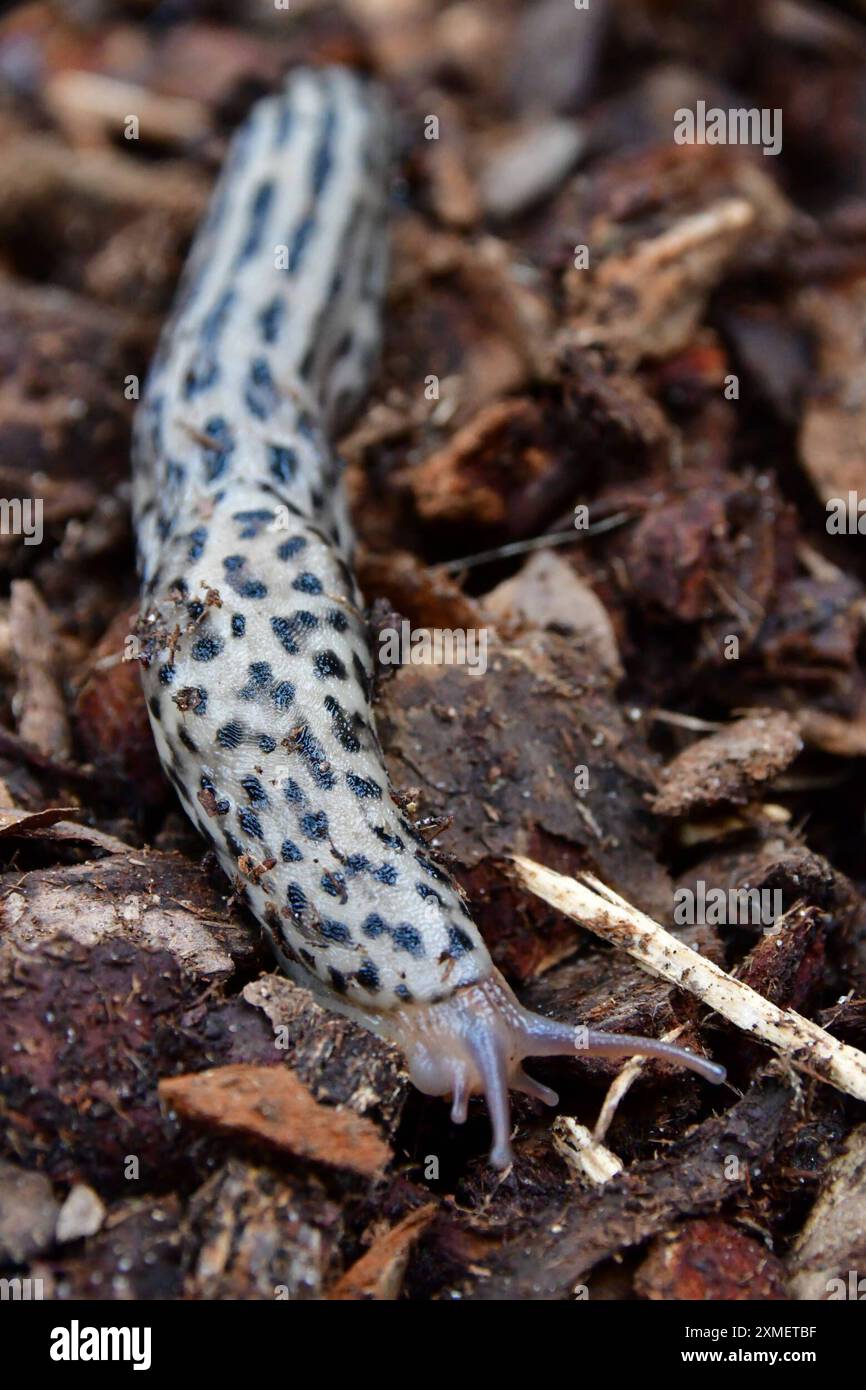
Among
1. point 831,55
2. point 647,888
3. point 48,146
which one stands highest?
point 831,55

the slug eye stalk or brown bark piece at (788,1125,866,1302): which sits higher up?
the slug eye stalk

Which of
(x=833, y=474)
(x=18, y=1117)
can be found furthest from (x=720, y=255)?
(x=18, y=1117)

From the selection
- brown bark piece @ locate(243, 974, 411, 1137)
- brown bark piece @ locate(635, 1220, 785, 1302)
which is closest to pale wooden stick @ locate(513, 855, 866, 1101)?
brown bark piece @ locate(635, 1220, 785, 1302)

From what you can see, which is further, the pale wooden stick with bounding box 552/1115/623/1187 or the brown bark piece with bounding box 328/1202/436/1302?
the pale wooden stick with bounding box 552/1115/623/1187

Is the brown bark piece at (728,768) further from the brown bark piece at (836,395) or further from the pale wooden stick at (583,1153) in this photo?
the brown bark piece at (836,395)

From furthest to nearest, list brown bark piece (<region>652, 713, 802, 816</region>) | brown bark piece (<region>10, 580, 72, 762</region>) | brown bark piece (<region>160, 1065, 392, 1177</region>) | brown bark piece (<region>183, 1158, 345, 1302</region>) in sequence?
brown bark piece (<region>10, 580, 72, 762</region>), brown bark piece (<region>652, 713, 802, 816</region>), brown bark piece (<region>160, 1065, 392, 1177</region>), brown bark piece (<region>183, 1158, 345, 1302</region>)

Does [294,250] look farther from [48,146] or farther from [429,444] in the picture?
[48,146]

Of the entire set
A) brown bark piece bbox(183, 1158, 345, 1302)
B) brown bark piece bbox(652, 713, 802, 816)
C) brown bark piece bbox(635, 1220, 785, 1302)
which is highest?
brown bark piece bbox(652, 713, 802, 816)

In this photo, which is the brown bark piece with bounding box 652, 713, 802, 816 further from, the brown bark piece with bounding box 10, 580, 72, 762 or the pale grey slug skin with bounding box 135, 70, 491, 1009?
the brown bark piece with bounding box 10, 580, 72, 762
